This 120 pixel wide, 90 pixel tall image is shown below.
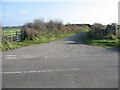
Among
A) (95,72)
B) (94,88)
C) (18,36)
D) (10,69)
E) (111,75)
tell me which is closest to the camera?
(94,88)

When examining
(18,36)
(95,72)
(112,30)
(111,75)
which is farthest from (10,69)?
(112,30)

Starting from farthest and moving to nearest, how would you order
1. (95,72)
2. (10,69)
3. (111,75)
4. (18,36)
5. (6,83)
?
1. (18,36)
2. (10,69)
3. (95,72)
4. (111,75)
5. (6,83)

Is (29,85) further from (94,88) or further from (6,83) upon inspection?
(94,88)

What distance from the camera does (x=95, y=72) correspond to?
230 inches

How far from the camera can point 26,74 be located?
565 centimetres

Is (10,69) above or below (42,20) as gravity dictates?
below

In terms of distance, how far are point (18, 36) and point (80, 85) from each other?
1406cm

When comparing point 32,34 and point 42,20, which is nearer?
point 32,34

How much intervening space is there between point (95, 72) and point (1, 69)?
430 cm

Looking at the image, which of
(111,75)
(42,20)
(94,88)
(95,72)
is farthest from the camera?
(42,20)

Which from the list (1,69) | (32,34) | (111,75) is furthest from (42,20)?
(111,75)

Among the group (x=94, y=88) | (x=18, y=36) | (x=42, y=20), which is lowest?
(x=94, y=88)

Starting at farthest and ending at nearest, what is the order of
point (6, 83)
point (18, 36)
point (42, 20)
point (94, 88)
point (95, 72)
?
point (42, 20) < point (18, 36) < point (95, 72) < point (6, 83) < point (94, 88)

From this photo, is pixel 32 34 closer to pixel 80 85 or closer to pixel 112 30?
pixel 112 30
